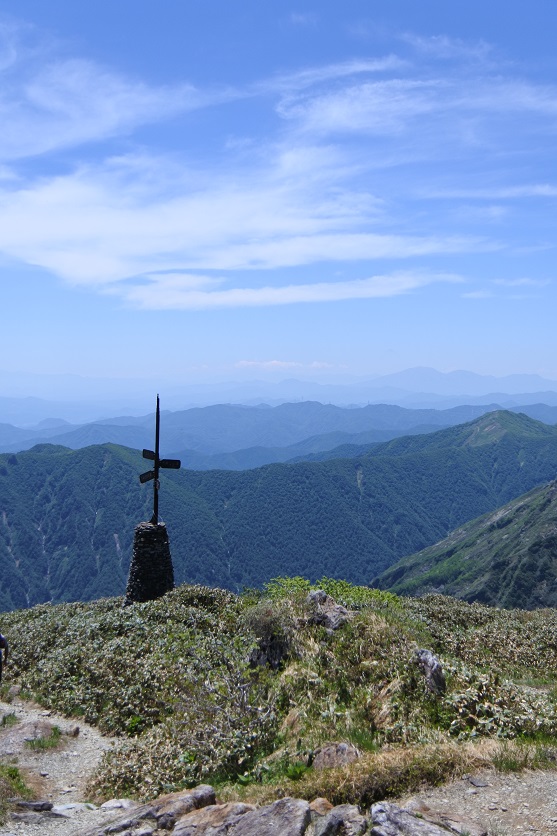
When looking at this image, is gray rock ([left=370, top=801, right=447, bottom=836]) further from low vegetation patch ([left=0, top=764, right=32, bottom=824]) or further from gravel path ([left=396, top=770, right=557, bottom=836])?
low vegetation patch ([left=0, top=764, right=32, bottom=824])

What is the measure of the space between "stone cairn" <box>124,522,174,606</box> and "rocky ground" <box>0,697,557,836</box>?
1083 cm

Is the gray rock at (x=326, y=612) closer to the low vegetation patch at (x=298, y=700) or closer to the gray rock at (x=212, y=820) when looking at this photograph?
the low vegetation patch at (x=298, y=700)

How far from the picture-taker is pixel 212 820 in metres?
9.38

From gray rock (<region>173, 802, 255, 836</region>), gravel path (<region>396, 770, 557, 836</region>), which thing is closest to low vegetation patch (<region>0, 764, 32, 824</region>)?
gray rock (<region>173, 802, 255, 836</region>)

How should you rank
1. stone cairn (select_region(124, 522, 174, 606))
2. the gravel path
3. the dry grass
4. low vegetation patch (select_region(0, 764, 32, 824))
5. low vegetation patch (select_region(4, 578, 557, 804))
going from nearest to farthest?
1. the gravel path
2. the dry grass
3. low vegetation patch (select_region(4, 578, 557, 804))
4. low vegetation patch (select_region(0, 764, 32, 824))
5. stone cairn (select_region(124, 522, 174, 606))

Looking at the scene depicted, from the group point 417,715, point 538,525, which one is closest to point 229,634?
point 417,715

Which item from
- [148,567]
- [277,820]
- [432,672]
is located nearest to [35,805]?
[277,820]

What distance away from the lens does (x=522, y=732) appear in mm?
11438

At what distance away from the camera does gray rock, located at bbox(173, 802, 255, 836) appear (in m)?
9.04

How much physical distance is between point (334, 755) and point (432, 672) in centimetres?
301

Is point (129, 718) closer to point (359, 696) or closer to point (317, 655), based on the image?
point (317, 655)

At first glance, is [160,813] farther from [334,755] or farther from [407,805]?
[407,805]

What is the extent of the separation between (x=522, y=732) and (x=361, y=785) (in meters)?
3.81

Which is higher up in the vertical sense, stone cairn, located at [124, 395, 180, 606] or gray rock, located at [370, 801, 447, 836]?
gray rock, located at [370, 801, 447, 836]
